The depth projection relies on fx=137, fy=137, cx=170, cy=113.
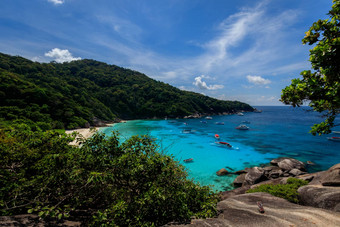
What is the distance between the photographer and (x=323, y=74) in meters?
5.19

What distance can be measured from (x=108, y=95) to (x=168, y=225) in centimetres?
8972

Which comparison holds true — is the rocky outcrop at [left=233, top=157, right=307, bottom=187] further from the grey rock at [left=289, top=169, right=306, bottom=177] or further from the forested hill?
the forested hill

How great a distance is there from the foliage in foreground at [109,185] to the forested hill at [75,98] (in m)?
33.4

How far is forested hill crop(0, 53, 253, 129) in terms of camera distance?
3756 centimetres

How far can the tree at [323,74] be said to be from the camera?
14.9 ft

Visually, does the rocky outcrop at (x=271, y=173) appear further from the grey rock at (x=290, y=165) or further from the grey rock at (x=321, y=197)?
the grey rock at (x=321, y=197)

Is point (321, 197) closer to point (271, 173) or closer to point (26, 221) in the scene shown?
point (271, 173)

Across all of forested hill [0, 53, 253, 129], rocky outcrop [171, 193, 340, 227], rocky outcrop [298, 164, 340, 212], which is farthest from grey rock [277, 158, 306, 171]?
forested hill [0, 53, 253, 129]

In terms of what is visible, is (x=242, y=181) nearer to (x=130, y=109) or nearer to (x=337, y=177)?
(x=337, y=177)

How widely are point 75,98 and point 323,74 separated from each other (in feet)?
248

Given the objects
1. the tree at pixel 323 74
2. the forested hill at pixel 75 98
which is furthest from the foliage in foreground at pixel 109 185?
the forested hill at pixel 75 98

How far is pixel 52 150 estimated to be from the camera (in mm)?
6887

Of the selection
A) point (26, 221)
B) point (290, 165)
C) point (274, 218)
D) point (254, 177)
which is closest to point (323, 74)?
point (274, 218)

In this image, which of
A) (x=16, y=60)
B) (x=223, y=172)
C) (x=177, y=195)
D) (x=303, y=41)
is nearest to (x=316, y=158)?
(x=223, y=172)
